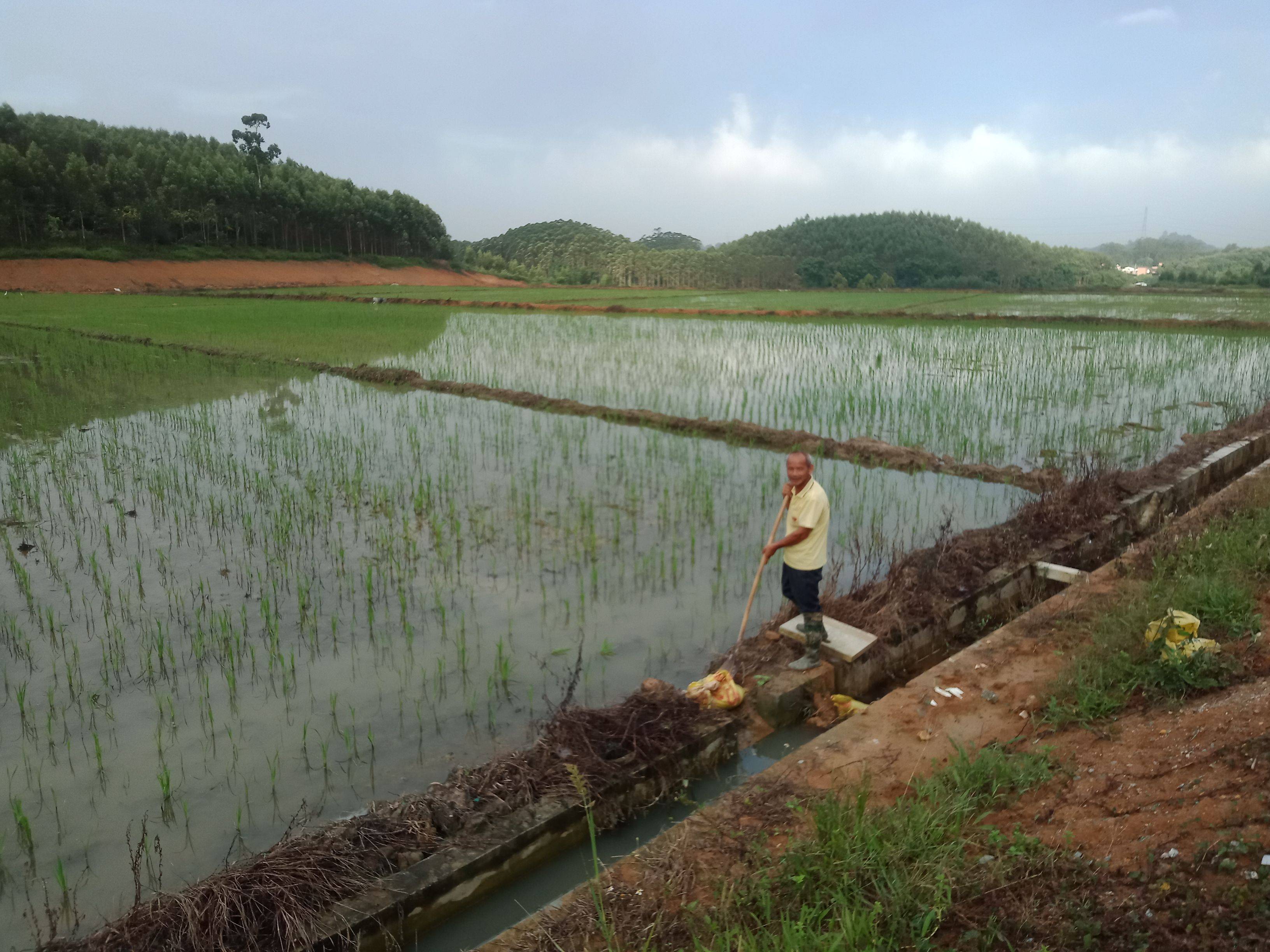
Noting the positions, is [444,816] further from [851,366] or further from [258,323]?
[258,323]

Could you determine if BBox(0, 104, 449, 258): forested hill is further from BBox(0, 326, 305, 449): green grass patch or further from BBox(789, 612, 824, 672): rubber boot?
BBox(789, 612, 824, 672): rubber boot

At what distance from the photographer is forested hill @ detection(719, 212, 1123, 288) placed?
60531 millimetres

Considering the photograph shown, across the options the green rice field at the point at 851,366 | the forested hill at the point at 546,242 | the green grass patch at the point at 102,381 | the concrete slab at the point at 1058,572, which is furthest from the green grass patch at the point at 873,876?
the forested hill at the point at 546,242

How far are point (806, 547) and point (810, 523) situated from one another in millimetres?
142

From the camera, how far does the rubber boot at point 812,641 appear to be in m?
3.92

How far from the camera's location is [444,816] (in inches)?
110

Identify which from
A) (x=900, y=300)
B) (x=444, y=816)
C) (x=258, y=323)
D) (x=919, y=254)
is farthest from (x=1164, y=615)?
(x=919, y=254)

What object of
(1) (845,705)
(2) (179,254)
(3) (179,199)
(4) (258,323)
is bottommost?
(1) (845,705)

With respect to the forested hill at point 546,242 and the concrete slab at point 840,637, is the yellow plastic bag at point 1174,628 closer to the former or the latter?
the concrete slab at point 840,637

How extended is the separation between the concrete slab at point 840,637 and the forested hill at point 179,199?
1915 inches

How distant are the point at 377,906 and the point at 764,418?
762 centimetres

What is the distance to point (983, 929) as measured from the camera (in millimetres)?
2170

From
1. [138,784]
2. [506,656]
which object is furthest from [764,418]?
[138,784]

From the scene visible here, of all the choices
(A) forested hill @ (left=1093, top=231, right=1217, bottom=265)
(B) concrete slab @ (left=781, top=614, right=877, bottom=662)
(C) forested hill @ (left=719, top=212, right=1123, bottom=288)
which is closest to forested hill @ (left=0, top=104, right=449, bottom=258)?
(C) forested hill @ (left=719, top=212, right=1123, bottom=288)
